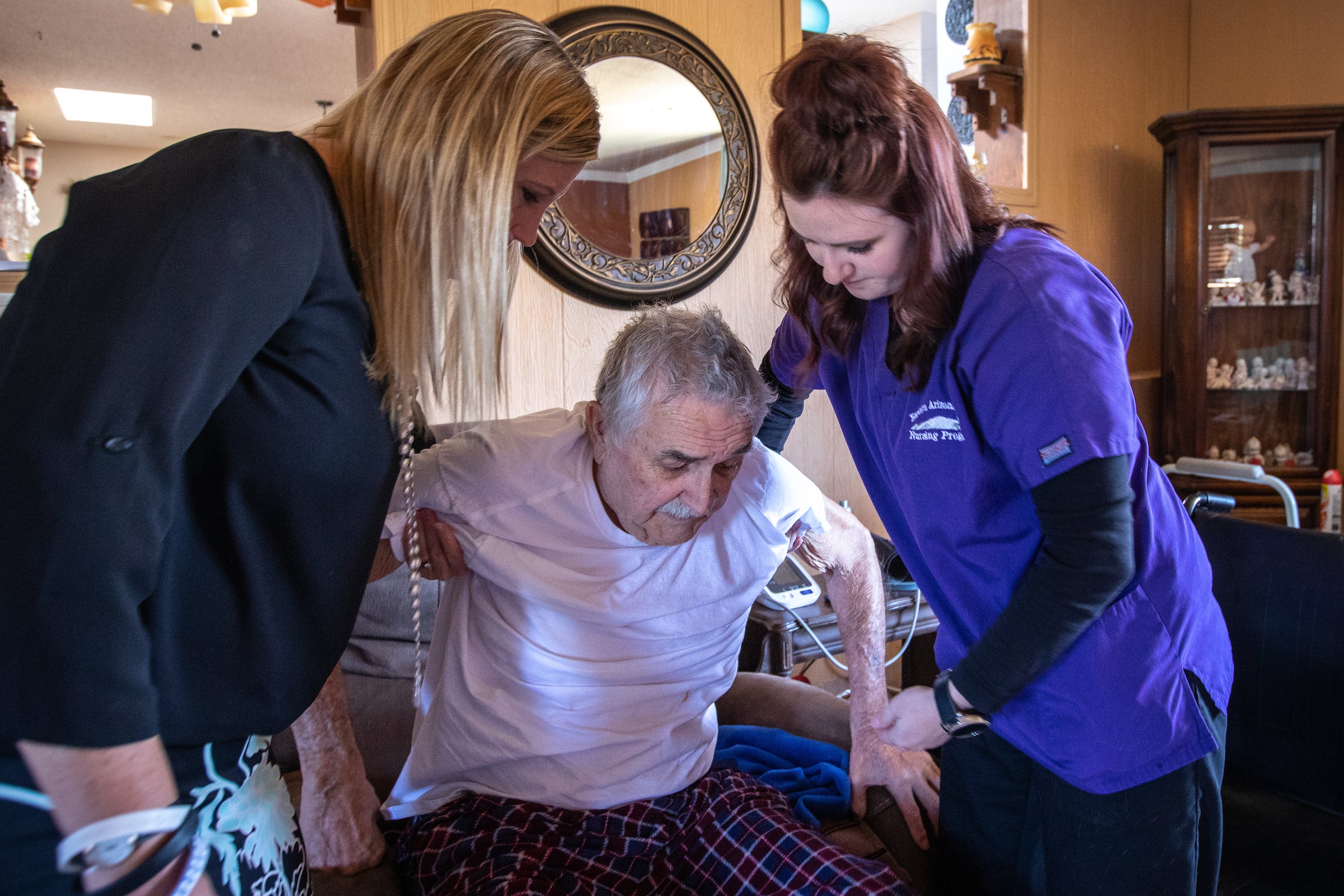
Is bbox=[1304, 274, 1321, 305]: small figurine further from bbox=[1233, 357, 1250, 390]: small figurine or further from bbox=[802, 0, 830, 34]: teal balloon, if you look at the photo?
bbox=[802, 0, 830, 34]: teal balloon

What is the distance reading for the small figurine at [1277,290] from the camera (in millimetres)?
3820

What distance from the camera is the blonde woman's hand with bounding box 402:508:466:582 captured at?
4.25 ft

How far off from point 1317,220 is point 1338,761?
308cm

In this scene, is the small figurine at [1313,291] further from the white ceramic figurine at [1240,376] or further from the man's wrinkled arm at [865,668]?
the man's wrinkled arm at [865,668]

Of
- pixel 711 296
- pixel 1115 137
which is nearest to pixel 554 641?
pixel 711 296

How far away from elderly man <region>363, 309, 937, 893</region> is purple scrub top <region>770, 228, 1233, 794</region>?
1.00 ft

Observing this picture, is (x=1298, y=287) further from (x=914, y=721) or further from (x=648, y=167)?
(x=914, y=721)

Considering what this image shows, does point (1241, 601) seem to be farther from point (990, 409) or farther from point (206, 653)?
point (206, 653)

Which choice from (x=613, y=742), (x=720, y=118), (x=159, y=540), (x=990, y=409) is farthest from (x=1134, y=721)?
(x=720, y=118)

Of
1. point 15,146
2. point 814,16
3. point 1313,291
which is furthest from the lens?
point 15,146

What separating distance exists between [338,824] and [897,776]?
818mm

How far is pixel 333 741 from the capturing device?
1204 mm

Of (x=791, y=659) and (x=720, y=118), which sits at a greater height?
(x=720, y=118)

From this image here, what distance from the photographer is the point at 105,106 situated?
7.29 m
